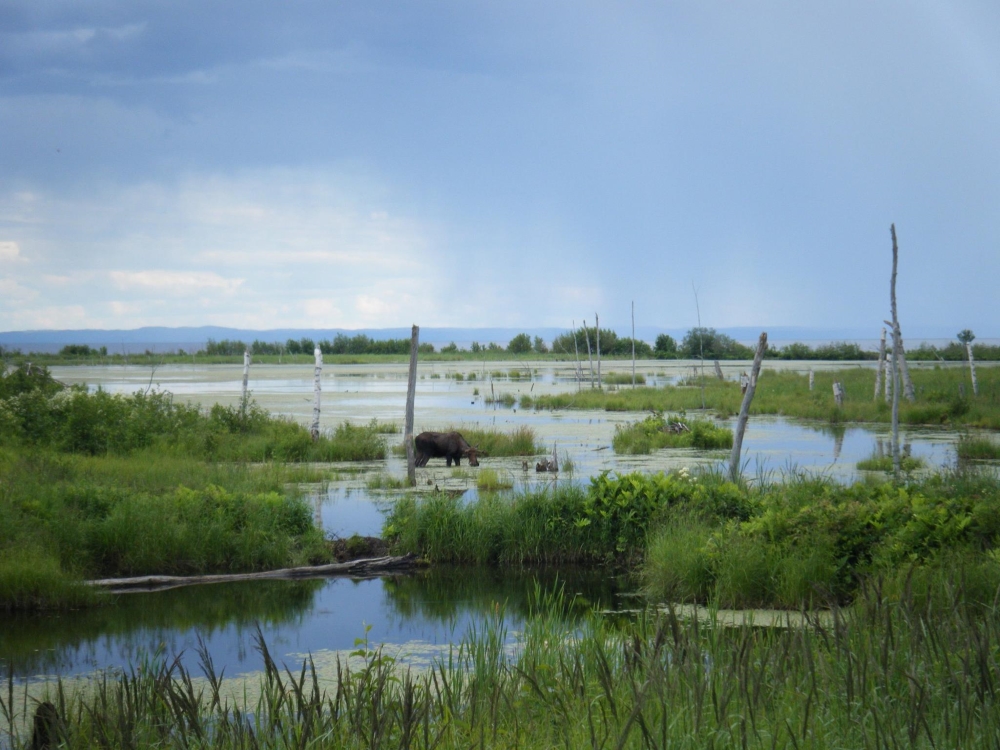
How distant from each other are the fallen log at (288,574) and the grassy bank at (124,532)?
322mm

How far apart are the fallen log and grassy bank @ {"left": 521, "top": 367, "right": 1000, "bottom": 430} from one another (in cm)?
1588

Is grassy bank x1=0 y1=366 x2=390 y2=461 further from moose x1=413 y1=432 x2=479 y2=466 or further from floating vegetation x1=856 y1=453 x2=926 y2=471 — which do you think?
floating vegetation x1=856 y1=453 x2=926 y2=471

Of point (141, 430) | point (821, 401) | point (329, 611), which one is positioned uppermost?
point (141, 430)

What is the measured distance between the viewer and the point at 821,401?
29.9m

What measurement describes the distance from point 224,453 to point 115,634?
383 inches

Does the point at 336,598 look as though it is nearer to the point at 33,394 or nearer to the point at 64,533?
the point at 64,533

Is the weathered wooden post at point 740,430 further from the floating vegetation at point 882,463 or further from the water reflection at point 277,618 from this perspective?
the floating vegetation at point 882,463

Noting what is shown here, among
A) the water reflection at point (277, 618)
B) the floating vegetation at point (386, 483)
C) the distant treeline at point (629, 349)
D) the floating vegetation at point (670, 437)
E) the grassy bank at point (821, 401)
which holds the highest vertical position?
the distant treeline at point (629, 349)

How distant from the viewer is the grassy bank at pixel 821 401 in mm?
25625

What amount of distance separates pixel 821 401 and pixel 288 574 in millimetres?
23507

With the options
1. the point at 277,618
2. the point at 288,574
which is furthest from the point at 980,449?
the point at 277,618

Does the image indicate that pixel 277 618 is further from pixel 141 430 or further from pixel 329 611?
pixel 141 430

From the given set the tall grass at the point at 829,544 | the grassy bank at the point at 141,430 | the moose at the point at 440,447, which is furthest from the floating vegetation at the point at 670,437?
the tall grass at the point at 829,544

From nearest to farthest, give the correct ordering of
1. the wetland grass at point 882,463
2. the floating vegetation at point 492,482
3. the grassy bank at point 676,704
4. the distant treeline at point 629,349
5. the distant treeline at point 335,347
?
the grassy bank at point 676,704 → the floating vegetation at point 492,482 → the wetland grass at point 882,463 → the distant treeline at point 629,349 → the distant treeline at point 335,347
